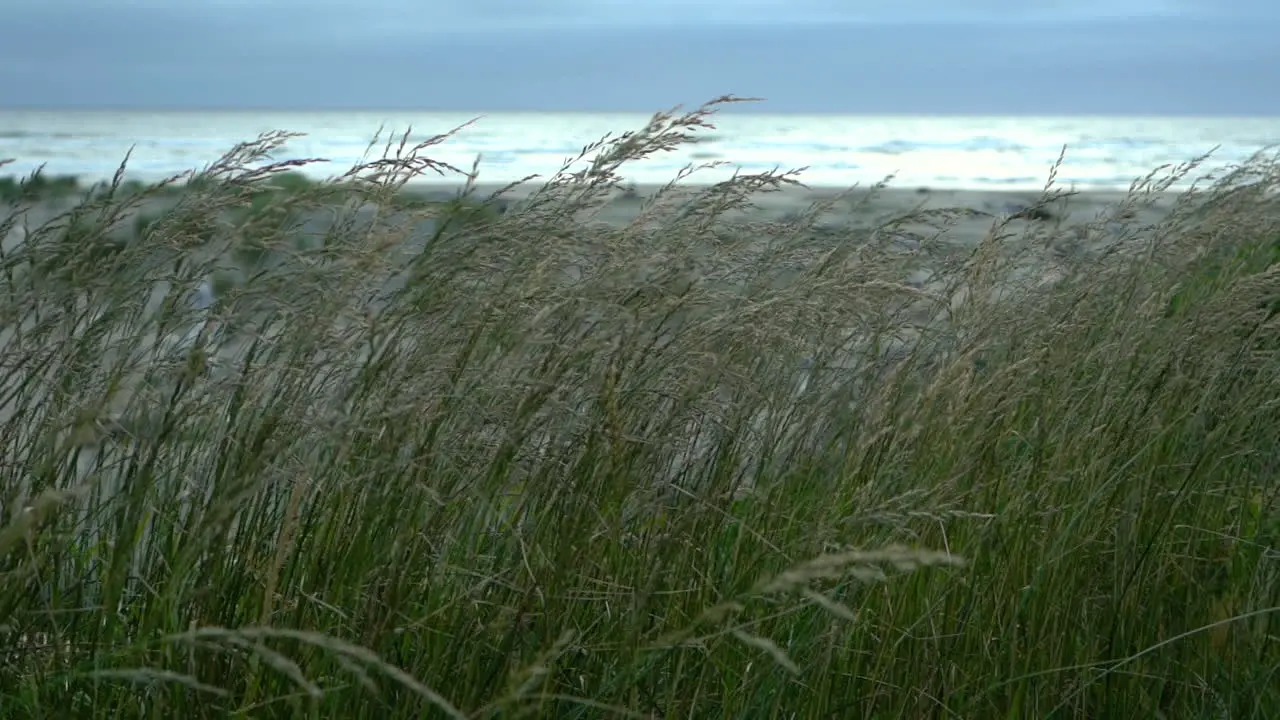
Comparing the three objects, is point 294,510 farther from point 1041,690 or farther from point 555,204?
point 1041,690

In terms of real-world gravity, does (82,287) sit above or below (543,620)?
above

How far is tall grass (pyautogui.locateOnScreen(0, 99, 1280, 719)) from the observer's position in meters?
1.97

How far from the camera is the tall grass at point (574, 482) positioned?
1973 millimetres

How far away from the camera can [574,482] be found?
2.26 m

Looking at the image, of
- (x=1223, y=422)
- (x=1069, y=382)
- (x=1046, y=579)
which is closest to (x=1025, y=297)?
(x=1069, y=382)

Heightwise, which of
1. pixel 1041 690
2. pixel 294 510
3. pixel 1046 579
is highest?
pixel 294 510

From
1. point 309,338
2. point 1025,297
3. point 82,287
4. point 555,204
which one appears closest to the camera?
point 309,338

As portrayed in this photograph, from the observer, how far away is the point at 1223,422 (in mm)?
2555

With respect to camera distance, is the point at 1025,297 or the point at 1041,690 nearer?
the point at 1041,690

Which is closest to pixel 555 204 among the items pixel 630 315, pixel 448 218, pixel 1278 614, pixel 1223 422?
pixel 448 218

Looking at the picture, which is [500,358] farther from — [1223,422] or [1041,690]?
[1223,422]

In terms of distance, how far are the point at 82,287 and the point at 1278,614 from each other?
8.33 feet

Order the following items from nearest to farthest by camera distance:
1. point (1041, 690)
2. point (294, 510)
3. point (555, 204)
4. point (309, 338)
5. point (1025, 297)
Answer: point (294, 510) < point (309, 338) < point (1041, 690) < point (555, 204) < point (1025, 297)

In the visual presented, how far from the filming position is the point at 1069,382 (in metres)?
2.80
